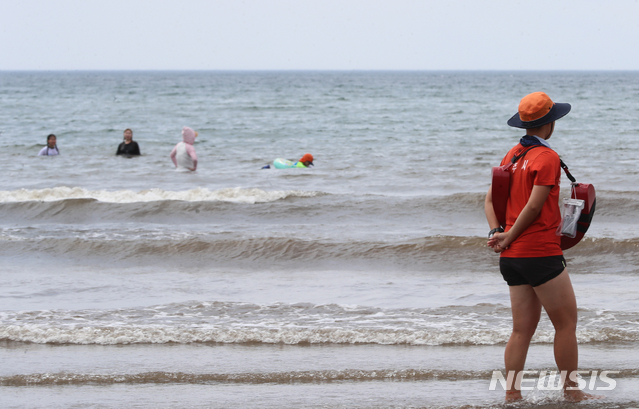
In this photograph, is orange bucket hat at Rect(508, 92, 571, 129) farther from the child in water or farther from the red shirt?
the child in water

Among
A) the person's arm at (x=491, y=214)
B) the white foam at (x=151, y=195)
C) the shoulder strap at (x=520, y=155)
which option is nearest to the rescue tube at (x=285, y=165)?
the white foam at (x=151, y=195)

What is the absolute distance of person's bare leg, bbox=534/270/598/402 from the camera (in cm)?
332

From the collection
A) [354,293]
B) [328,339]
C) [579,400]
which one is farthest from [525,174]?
[354,293]

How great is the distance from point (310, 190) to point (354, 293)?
7.56 m

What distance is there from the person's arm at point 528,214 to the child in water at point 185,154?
Result: 14.0m

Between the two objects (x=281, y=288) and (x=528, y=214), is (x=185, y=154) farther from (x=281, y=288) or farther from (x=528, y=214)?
(x=528, y=214)

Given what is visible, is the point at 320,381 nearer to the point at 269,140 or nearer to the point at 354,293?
the point at 354,293

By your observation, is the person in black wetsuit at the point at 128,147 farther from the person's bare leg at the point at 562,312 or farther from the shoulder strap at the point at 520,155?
the person's bare leg at the point at 562,312

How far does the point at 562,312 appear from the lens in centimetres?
336

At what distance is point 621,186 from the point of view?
558 inches

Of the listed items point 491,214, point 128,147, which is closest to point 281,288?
point 491,214

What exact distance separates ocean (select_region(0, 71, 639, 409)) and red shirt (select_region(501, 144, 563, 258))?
942mm

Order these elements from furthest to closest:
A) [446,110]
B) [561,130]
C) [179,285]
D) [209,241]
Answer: [446,110], [561,130], [209,241], [179,285]

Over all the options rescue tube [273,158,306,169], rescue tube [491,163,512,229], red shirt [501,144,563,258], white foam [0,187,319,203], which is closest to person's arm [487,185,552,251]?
red shirt [501,144,563,258]
